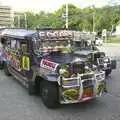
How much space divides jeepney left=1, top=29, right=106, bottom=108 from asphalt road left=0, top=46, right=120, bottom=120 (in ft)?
0.89

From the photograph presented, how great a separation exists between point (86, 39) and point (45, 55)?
1.98 metres

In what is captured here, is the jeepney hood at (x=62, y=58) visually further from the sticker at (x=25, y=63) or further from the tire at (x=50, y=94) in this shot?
the sticker at (x=25, y=63)

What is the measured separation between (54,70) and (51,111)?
0.99 metres

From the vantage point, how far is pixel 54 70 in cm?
693

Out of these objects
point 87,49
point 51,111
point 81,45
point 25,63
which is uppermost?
point 81,45

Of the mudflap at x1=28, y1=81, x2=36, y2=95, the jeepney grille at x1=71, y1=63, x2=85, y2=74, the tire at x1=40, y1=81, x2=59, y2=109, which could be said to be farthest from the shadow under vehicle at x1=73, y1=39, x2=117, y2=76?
the mudflap at x1=28, y1=81, x2=36, y2=95

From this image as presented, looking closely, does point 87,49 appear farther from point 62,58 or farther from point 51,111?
point 51,111

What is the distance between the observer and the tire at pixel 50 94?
700 cm

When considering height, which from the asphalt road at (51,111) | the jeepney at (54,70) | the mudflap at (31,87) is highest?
the jeepney at (54,70)

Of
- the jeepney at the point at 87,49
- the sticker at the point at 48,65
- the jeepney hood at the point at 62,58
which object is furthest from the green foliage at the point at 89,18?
the sticker at the point at 48,65

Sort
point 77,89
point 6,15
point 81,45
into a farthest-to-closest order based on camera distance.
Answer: point 6,15
point 81,45
point 77,89

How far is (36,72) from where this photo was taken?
776 cm

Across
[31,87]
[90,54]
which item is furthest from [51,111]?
[90,54]

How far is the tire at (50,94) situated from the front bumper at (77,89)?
0.19 metres
